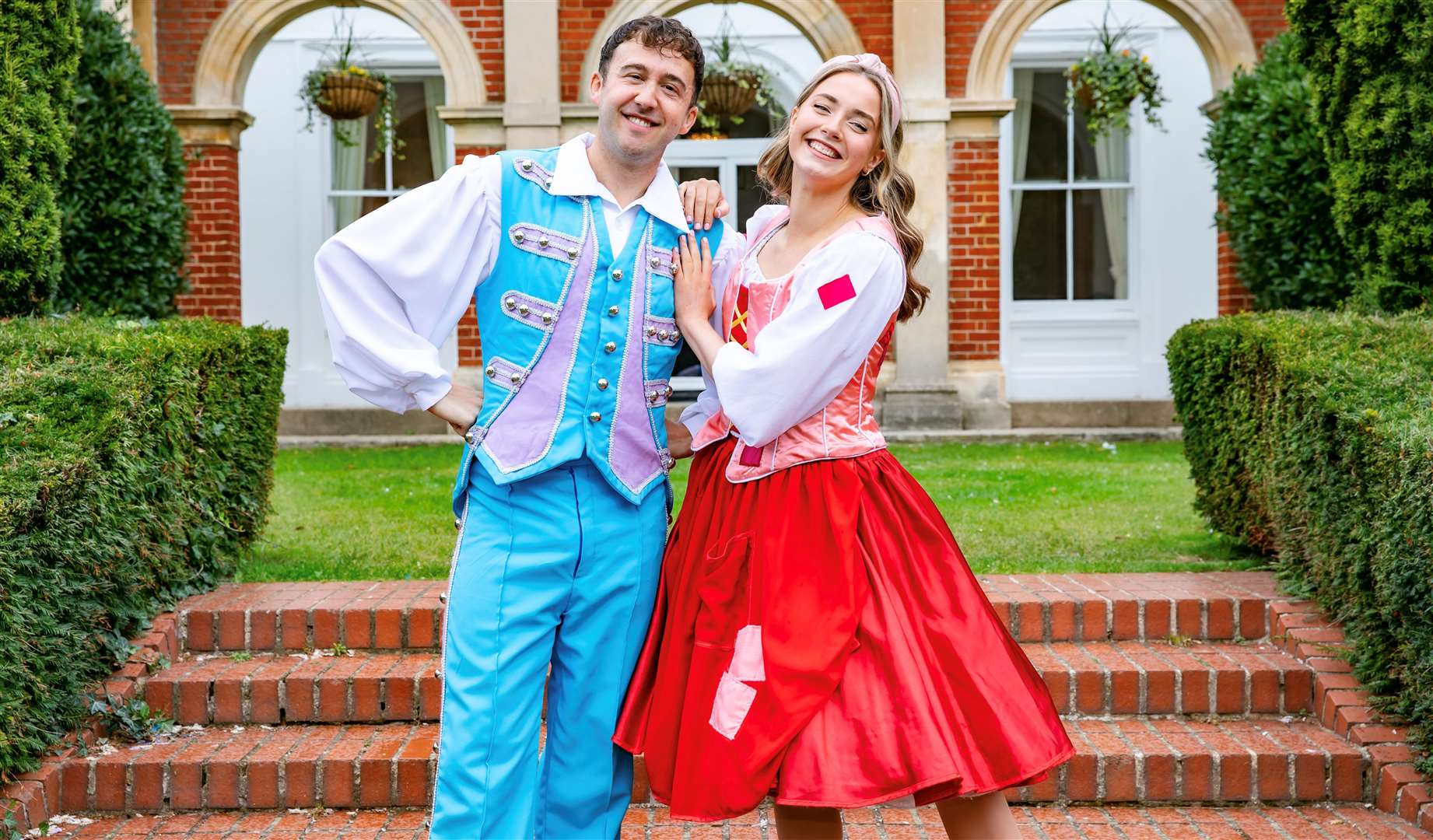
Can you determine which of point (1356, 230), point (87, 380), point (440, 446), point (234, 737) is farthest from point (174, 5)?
point (1356, 230)

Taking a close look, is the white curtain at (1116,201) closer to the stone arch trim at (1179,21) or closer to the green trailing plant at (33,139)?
the stone arch trim at (1179,21)

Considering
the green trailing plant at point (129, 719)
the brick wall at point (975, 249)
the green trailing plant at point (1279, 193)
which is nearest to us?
the green trailing plant at point (129, 719)

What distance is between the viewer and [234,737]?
3.88 meters

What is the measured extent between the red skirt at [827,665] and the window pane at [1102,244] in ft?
31.8

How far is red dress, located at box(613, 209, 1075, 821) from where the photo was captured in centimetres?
224

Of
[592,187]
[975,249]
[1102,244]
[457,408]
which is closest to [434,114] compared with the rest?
[975,249]

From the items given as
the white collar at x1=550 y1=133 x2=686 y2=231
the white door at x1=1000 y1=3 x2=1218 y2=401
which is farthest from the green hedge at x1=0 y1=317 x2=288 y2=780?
the white door at x1=1000 y1=3 x2=1218 y2=401

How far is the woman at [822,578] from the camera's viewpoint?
7.39 feet

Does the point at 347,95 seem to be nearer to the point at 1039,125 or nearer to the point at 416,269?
the point at 1039,125

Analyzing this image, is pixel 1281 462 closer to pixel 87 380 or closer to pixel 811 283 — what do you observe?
pixel 811 283

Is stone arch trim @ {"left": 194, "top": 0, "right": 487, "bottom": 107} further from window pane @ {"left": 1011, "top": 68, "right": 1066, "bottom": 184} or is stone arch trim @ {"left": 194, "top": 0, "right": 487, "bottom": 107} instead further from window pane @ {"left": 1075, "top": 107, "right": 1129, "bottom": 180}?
window pane @ {"left": 1075, "top": 107, "right": 1129, "bottom": 180}

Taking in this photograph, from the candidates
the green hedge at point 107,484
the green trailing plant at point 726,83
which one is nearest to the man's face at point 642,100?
the green hedge at point 107,484

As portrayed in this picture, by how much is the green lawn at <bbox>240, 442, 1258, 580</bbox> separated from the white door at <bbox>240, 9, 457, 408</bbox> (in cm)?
269

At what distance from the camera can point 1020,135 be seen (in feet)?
37.9
